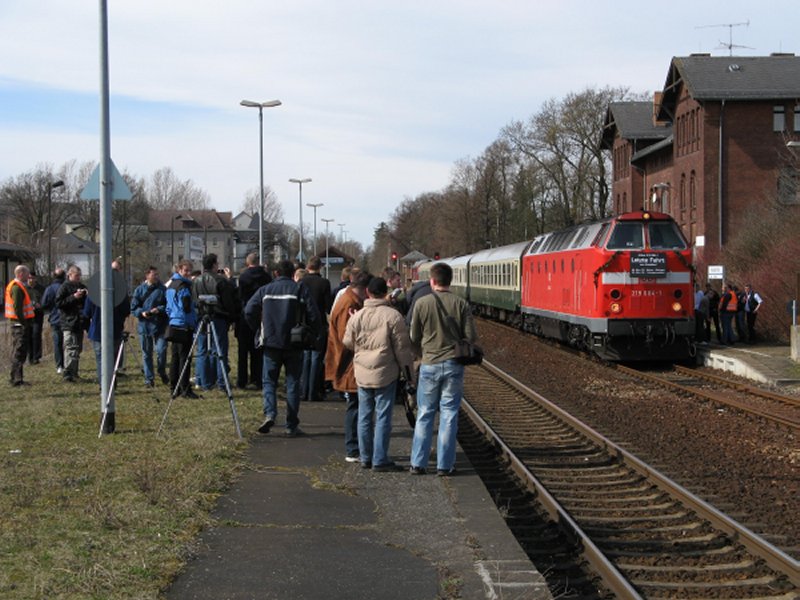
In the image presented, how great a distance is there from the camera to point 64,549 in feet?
19.9

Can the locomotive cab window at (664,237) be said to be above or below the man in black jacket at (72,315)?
above

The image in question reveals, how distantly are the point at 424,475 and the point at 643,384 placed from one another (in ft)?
33.7

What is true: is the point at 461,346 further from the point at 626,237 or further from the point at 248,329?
the point at 626,237

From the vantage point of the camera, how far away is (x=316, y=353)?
14.1 meters

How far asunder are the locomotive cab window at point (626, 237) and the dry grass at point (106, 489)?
9706 mm

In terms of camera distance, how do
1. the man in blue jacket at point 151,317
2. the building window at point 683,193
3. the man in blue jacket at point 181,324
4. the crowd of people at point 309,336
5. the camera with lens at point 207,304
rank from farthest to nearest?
the building window at point 683,193 < the man in blue jacket at point 151,317 < the man in blue jacket at point 181,324 < the camera with lens at point 207,304 < the crowd of people at point 309,336

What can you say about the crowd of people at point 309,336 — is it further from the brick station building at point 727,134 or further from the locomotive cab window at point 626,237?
the brick station building at point 727,134

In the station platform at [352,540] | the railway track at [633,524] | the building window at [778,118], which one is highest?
the building window at [778,118]

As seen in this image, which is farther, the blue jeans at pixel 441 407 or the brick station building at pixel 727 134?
the brick station building at pixel 727 134

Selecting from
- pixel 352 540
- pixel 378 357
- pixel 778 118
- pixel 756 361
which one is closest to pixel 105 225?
pixel 378 357

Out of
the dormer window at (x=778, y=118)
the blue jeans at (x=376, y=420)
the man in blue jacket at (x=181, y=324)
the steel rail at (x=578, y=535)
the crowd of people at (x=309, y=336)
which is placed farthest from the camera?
the dormer window at (x=778, y=118)

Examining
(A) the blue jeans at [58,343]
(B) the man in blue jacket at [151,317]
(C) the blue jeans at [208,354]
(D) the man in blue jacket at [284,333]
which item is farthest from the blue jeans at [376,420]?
(A) the blue jeans at [58,343]

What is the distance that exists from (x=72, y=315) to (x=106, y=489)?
826cm

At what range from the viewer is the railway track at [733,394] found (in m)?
14.0
